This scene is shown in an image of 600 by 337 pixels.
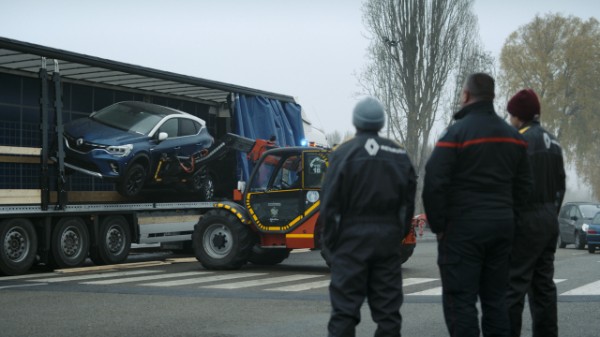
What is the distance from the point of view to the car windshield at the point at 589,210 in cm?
3031

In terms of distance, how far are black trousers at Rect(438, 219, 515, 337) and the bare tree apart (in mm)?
39845

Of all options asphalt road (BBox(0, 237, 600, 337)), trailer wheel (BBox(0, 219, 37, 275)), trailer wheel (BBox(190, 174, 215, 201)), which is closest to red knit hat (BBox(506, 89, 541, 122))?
asphalt road (BBox(0, 237, 600, 337))

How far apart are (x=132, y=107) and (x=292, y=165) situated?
12.3 feet

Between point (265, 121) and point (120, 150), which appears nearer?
point (120, 150)

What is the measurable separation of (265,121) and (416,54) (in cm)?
2651

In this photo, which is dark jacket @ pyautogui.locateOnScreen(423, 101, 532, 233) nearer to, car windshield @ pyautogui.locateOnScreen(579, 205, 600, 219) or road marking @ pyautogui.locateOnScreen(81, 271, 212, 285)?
road marking @ pyautogui.locateOnScreen(81, 271, 212, 285)

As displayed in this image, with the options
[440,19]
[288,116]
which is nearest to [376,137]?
[288,116]

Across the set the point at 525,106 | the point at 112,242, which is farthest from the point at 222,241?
the point at 525,106

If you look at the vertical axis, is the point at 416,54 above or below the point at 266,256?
above

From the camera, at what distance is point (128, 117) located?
17.5 metres

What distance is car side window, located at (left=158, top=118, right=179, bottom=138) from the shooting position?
18047mm

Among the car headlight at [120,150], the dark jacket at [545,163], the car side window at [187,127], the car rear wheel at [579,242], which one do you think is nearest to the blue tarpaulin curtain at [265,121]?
the car side window at [187,127]

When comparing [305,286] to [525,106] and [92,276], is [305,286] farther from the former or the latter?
[525,106]

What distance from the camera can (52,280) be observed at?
14.0 meters
